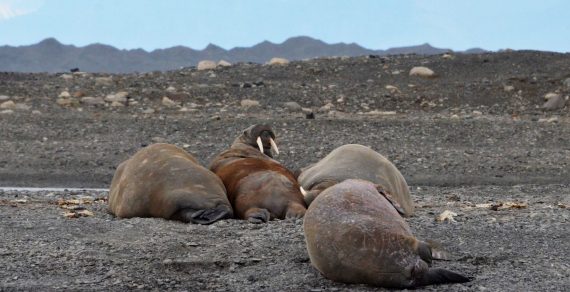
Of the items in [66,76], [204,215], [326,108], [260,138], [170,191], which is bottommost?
[326,108]

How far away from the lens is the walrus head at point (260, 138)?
1201 centimetres

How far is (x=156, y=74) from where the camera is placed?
96.4 feet

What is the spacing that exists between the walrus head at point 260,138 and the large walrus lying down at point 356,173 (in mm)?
1169

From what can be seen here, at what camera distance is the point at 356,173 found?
34.1 ft

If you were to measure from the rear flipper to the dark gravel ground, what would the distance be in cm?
19

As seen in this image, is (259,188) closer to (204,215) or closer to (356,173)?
(204,215)

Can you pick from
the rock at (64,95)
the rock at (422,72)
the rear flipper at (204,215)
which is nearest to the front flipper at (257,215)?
the rear flipper at (204,215)

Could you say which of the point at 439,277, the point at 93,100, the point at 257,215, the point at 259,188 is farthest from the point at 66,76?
the point at 439,277

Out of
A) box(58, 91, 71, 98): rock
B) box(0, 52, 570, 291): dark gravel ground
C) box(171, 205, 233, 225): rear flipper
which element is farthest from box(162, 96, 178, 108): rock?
box(171, 205, 233, 225): rear flipper

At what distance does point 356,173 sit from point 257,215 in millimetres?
1176

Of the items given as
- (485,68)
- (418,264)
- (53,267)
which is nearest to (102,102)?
(485,68)

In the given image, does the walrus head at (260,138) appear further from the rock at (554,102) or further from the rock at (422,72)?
the rock at (422,72)

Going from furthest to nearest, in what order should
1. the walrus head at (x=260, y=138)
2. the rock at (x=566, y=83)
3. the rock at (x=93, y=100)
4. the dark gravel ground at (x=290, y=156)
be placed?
the rock at (x=566, y=83) < the rock at (x=93, y=100) < the walrus head at (x=260, y=138) < the dark gravel ground at (x=290, y=156)

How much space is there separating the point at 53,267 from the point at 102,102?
17.5m
